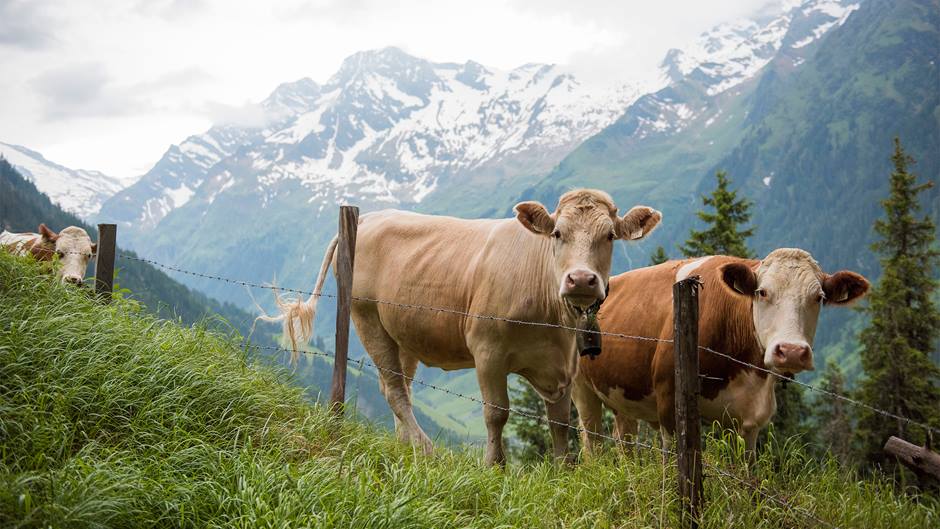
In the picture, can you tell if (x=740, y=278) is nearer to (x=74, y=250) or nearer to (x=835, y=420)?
(x=74, y=250)

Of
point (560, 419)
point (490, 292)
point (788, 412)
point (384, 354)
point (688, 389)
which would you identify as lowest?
point (788, 412)

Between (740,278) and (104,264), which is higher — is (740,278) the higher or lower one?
the higher one

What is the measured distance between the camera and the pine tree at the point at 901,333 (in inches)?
1190

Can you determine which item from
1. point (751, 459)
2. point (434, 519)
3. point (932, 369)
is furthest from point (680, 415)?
point (932, 369)

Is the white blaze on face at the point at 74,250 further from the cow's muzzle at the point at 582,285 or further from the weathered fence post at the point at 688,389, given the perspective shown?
the weathered fence post at the point at 688,389

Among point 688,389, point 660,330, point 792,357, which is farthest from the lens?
point 660,330

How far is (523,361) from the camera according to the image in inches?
290

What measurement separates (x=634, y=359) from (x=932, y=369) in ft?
90.0

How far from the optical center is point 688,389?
5055 mm

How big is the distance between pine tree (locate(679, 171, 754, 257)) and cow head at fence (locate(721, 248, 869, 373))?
2493cm

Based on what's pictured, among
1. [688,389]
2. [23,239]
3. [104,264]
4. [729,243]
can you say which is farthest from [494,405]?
[729,243]

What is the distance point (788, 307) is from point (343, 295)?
4071mm

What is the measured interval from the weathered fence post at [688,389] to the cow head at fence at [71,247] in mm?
10275

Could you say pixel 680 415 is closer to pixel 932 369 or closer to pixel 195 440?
pixel 195 440
